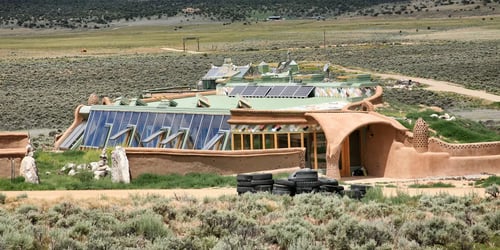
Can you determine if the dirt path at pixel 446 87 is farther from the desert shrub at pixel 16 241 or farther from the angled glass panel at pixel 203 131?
the desert shrub at pixel 16 241

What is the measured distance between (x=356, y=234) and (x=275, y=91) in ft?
73.4

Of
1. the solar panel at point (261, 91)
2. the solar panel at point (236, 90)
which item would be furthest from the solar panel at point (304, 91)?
the solar panel at point (236, 90)

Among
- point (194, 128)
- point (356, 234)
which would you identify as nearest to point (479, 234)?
point (356, 234)

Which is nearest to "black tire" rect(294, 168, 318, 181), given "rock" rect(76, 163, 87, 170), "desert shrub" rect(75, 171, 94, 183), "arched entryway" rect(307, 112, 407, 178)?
"arched entryway" rect(307, 112, 407, 178)

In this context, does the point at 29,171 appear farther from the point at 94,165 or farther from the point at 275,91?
the point at 275,91

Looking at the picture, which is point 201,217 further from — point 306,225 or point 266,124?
point 266,124

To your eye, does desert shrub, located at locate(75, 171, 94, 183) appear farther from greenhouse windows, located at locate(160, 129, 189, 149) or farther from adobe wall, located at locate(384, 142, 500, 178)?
adobe wall, located at locate(384, 142, 500, 178)

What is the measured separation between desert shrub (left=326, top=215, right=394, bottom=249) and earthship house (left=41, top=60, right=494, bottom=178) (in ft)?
38.9

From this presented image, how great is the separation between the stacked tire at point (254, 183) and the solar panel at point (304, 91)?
14884mm

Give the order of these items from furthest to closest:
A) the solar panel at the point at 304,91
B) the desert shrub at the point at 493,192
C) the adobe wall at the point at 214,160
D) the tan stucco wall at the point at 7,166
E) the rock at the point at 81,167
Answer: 1. the solar panel at the point at 304,91
2. the rock at the point at 81,167
3. the adobe wall at the point at 214,160
4. the tan stucco wall at the point at 7,166
5. the desert shrub at the point at 493,192

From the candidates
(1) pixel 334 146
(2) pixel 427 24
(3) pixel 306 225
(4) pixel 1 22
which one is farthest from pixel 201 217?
(4) pixel 1 22

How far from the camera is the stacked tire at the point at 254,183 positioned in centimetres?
2178

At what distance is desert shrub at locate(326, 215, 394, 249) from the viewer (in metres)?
15.9

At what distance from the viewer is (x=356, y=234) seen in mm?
16172
